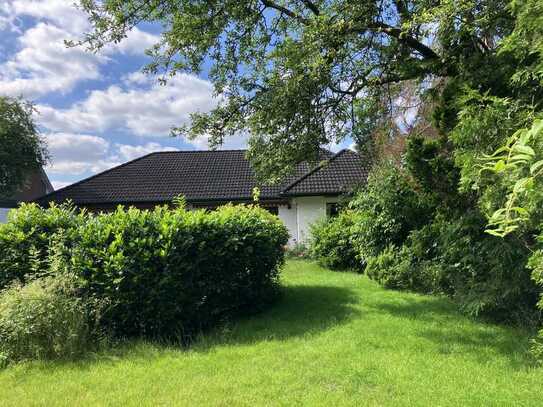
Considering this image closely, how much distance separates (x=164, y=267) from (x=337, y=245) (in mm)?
7072

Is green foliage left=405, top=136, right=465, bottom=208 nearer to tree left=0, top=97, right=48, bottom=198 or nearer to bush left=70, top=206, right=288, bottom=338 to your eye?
bush left=70, top=206, right=288, bottom=338

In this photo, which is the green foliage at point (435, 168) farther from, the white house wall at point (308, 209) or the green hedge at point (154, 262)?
the white house wall at point (308, 209)

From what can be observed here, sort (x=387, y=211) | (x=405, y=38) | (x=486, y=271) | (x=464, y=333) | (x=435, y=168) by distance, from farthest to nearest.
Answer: (x=387, y=211), (x=405, y=38), (x=435, y=168), (x=486, y=271), (x=464, y=333)

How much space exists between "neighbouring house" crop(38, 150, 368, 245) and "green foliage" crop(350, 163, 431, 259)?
7505 millimetres

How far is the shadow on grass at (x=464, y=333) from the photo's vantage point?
186 inches

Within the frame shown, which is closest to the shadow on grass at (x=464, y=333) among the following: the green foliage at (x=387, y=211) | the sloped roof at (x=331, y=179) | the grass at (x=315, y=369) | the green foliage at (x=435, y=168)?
the grass at (x=315, y=369)

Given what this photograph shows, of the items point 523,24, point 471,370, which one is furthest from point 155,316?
point 523,24

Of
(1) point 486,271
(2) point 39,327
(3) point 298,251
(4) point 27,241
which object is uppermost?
(4) point 27,241

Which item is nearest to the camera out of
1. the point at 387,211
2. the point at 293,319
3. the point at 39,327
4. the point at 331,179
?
the point at 39,327

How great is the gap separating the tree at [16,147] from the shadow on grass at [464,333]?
92.0ft

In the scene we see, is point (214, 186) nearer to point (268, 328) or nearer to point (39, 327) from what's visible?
point (268, 328)

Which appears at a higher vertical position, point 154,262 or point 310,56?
point 310,56

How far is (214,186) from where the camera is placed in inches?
827

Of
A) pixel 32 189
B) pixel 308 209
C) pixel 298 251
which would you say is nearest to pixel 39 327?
pixel 298 251
